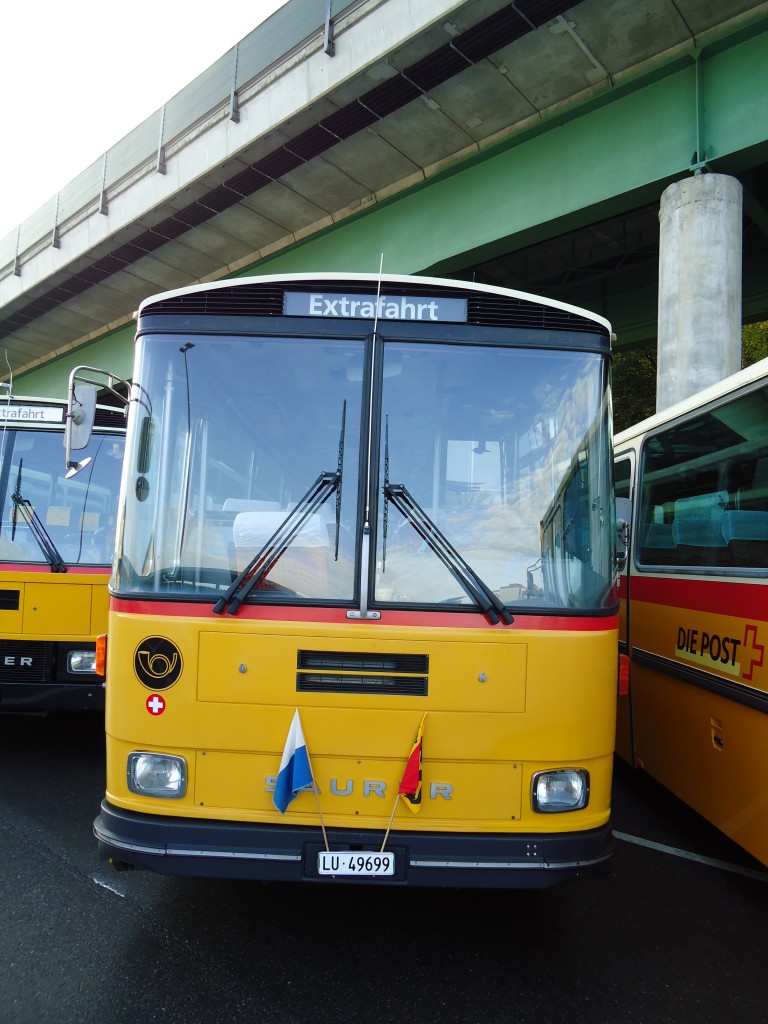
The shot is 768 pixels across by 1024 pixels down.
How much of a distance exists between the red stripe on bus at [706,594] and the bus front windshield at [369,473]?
0.95 meters

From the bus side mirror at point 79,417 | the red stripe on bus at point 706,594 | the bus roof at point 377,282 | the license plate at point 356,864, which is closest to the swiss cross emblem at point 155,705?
the license plate at point 356,864

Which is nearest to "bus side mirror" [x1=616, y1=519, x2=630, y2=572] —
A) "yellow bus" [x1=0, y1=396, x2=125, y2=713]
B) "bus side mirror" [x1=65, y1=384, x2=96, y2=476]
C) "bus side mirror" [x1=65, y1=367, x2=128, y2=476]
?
"bus side mirror" [x1=65, y1=367, x2=128, y2=476]

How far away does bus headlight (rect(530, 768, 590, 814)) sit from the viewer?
3307 mm

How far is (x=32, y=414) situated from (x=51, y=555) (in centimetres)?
131

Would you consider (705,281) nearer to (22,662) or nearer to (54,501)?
(54,501)

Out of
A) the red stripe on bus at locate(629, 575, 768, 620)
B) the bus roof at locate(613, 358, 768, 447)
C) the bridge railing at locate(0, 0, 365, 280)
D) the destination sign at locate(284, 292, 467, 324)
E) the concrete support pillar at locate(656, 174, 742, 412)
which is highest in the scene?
the bridge railing at locate(0, 0, 365, 280)

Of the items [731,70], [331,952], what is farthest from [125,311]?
[331,952]

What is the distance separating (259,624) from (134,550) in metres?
0.69

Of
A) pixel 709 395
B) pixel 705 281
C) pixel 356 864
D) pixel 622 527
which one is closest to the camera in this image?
pixel 356 864

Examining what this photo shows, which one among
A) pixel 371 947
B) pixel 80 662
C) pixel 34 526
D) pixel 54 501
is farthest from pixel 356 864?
pixel 54 501

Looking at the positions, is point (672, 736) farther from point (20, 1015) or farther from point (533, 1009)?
point (20, 1015)

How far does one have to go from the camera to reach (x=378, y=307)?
361cm

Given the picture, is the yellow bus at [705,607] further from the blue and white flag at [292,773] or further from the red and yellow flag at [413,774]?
the blue and white flag at [292,773]

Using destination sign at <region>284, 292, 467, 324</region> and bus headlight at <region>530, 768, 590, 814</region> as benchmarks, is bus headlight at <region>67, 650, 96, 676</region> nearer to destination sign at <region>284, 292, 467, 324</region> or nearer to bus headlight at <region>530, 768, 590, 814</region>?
destination sign at <region>284, 292, 467, 324</region>
